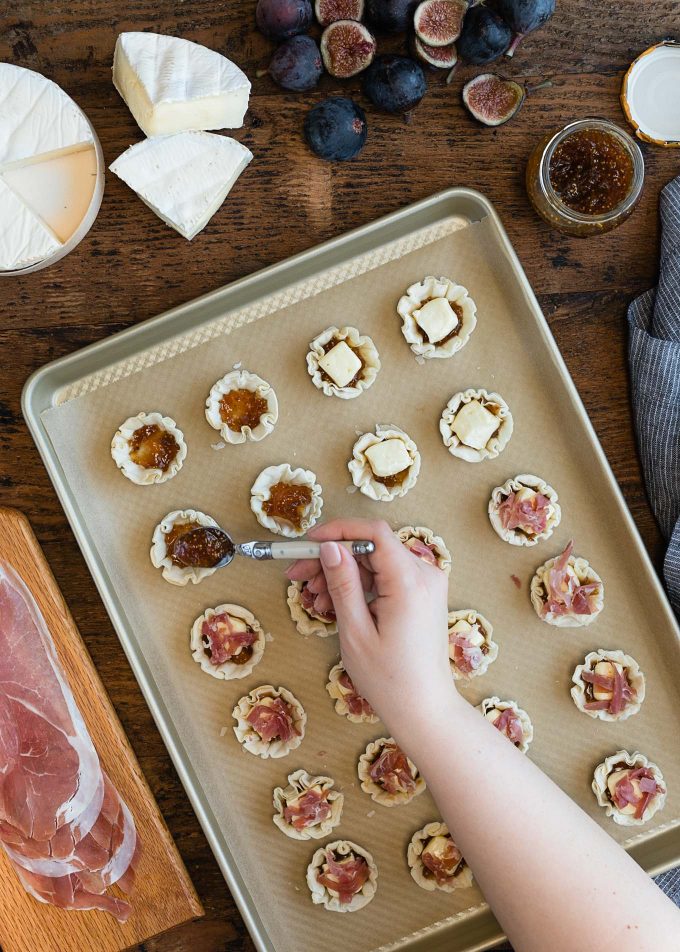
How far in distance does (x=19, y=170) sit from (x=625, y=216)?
144 cm

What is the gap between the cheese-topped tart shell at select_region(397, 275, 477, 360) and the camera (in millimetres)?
1857

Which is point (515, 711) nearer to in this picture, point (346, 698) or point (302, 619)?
point (346, 698)

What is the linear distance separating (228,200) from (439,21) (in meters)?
0.64

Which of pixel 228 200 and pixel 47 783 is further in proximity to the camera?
pixel 228 200

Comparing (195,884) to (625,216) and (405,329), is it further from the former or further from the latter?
(625,216)

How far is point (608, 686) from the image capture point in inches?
73.9

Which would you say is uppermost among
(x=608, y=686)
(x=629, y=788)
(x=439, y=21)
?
(x=439, y=21)

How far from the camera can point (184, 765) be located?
186 centimetres

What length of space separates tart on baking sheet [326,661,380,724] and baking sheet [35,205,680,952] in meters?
0.04

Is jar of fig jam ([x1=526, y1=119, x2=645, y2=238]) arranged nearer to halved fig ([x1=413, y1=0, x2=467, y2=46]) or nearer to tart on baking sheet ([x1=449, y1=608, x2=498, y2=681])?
halved fig ([x1=413, y1=0, x2=467, y2=46])

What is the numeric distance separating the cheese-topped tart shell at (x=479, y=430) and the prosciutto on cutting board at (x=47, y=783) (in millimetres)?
1079

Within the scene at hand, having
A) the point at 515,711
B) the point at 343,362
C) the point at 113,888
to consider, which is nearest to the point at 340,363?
the point at 343,362

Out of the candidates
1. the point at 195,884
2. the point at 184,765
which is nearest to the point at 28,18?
the point at 184,765

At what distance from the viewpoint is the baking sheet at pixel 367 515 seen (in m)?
1.89
